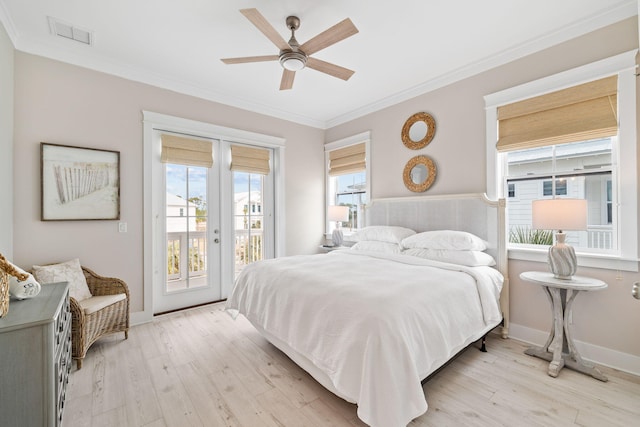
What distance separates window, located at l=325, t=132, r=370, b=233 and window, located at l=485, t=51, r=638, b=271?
5.98 feet

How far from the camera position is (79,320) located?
2.24m

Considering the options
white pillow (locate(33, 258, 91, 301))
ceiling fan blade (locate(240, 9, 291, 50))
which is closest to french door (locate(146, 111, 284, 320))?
white pillow (locate(33, 258, 91, 301))

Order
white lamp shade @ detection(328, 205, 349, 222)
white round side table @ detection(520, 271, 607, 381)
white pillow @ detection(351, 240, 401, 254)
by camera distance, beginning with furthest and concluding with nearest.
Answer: white lamp shade @ detection(328, 205, 349, 222), white pillow @ detection(351, 240, 401, 254), white round side table @ detection(520, 271, 607, 381)

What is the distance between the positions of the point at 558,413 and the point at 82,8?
446 centimetres

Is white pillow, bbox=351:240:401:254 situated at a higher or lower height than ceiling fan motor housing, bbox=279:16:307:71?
lower

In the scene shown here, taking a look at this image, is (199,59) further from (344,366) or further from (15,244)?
(344,366)

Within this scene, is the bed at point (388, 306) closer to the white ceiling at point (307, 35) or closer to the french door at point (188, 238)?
the french door at point (188, 238)

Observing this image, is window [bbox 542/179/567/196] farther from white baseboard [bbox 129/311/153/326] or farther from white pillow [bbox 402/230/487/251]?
white baseboard [bbox 129/311/153/326]

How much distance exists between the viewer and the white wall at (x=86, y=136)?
2.58 meters

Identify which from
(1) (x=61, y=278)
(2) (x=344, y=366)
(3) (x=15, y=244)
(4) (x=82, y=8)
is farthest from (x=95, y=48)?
(2) (x=344, y=366)

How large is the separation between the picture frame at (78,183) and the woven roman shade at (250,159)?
139cm

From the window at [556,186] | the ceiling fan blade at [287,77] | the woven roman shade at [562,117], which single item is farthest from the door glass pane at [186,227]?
the window at [556,186]

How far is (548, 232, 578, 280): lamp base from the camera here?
2.20 meters

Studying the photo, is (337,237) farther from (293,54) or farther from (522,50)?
(522,50)
